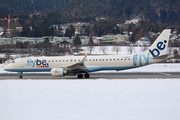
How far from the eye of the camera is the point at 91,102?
21.5m

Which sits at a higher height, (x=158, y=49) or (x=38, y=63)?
(x=158, y=49)

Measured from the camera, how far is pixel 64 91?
85.1 feet

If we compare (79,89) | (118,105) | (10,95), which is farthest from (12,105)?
(79,89)

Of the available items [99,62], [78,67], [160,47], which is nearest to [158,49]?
[160,47]

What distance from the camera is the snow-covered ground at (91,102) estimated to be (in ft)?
60.7

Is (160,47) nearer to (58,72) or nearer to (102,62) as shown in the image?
(102,62)

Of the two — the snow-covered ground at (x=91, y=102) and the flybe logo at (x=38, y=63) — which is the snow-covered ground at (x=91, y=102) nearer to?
the snow-covered ground at (x=91, y=102)

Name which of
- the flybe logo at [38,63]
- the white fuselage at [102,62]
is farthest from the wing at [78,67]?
the flybe logo at [38,63]

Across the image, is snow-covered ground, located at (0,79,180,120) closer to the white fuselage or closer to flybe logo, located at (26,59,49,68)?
the white fuselage

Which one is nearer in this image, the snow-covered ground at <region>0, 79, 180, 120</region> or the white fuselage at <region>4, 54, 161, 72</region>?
the snow-covered ground at <region>0, 79, 180, 120</region>

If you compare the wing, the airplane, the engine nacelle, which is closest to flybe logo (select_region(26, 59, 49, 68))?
the airplane

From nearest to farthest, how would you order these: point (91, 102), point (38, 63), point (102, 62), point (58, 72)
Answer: point (91, 102), point (58, 72), point (102, 62), point (38, 63)

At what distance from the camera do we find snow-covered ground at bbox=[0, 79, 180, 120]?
18.5 meters

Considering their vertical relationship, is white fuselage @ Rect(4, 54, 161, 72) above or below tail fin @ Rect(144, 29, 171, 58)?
below
